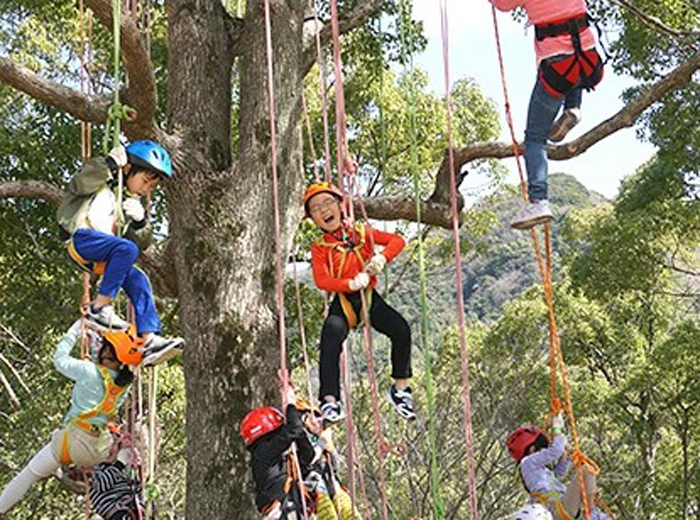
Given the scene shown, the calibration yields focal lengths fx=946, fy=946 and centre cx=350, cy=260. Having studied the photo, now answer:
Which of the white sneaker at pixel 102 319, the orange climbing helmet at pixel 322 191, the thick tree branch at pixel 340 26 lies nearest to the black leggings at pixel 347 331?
the orange climbing helmet at pixel 322 191

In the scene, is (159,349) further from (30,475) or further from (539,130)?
(539,130)

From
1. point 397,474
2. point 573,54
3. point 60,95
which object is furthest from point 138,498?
point 397,474

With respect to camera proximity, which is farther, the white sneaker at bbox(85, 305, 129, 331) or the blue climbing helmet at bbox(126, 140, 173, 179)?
the blue climbing helmet at bbox(126, 140, 173, 179)

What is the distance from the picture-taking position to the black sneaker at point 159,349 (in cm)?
368

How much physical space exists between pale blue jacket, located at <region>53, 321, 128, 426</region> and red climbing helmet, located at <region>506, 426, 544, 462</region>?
6.72 feet

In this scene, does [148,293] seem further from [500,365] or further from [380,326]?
[500,365]

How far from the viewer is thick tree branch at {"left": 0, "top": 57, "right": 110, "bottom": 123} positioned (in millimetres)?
4949

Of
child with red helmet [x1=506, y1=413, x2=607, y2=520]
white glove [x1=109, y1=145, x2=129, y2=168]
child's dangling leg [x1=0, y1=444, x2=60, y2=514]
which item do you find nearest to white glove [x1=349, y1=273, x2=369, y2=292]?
white glove [x1=109, y1=145, x2=129, y2=168]

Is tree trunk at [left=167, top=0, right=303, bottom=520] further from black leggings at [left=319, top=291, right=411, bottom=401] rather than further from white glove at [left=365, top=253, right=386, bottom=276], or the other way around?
white glove at [left=365, top=253, right=386, bottom=276]

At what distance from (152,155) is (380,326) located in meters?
1.20

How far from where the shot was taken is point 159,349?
369 centimetres

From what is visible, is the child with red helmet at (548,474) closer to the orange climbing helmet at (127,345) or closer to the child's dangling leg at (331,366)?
the child's dangling leg at (331,366)

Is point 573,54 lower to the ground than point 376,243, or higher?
higher

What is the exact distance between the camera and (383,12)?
8.55 metres
